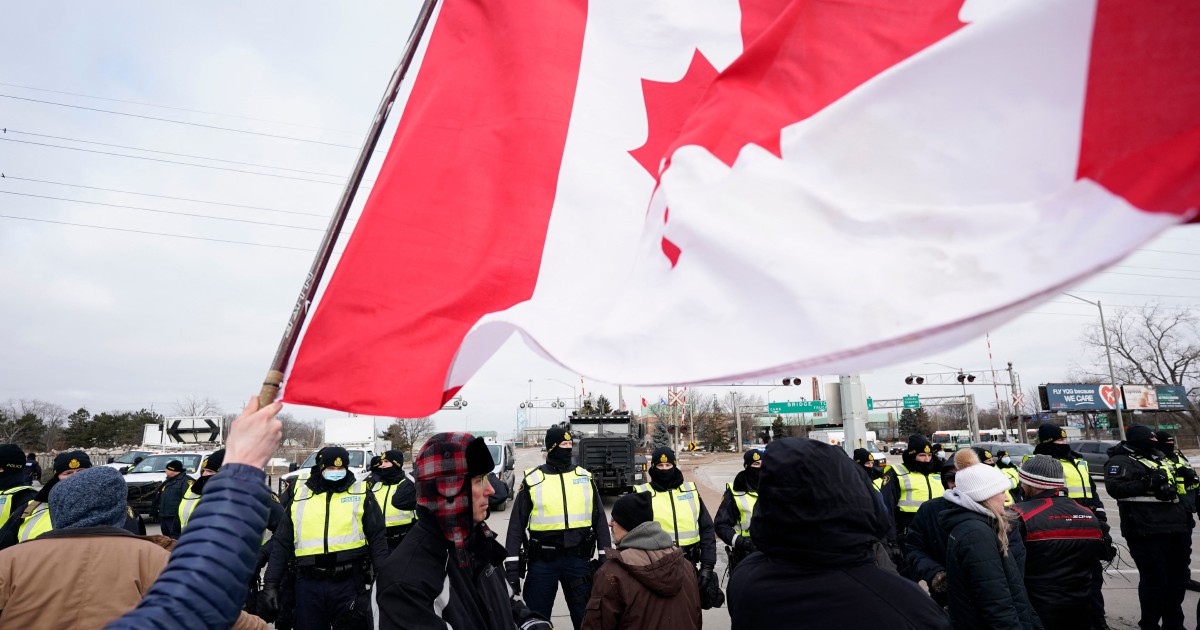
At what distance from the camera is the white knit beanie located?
3.60m

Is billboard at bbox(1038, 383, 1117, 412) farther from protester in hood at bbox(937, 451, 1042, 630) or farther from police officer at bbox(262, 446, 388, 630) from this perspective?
police officer at bbox(262, 446, 388, 630)

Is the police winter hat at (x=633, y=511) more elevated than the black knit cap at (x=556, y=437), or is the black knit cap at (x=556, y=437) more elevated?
the black knit cap at (x=556, y=437)

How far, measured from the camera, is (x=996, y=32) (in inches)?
63.6

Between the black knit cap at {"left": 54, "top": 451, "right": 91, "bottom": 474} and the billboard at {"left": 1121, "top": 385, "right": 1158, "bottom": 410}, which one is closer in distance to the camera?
the black knit cap at {"left": 54, "top": 451, "right": 91, "bottom": 474}

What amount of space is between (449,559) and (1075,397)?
55.8 metres

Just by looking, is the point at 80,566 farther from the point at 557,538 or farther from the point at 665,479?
the point at 665,479

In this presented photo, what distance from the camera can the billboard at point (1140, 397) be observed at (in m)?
44.8

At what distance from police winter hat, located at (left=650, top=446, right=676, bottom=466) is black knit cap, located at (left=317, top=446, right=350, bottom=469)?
2.92m

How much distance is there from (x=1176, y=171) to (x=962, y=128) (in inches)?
18.1

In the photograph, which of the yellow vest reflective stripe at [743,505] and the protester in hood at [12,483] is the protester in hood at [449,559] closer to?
the yellow vest reflective stripe at [743,505]

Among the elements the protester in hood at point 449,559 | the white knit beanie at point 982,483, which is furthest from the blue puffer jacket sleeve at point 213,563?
the white knit beanie at point 982,483

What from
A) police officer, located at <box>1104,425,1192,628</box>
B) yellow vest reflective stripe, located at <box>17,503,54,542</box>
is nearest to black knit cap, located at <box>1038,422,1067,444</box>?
police officer, located at <box>1104,425,1192,628</box>

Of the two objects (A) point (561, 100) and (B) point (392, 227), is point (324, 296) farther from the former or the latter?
(A) point (561, 100)

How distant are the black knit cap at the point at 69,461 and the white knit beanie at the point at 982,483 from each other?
7.27 metres
